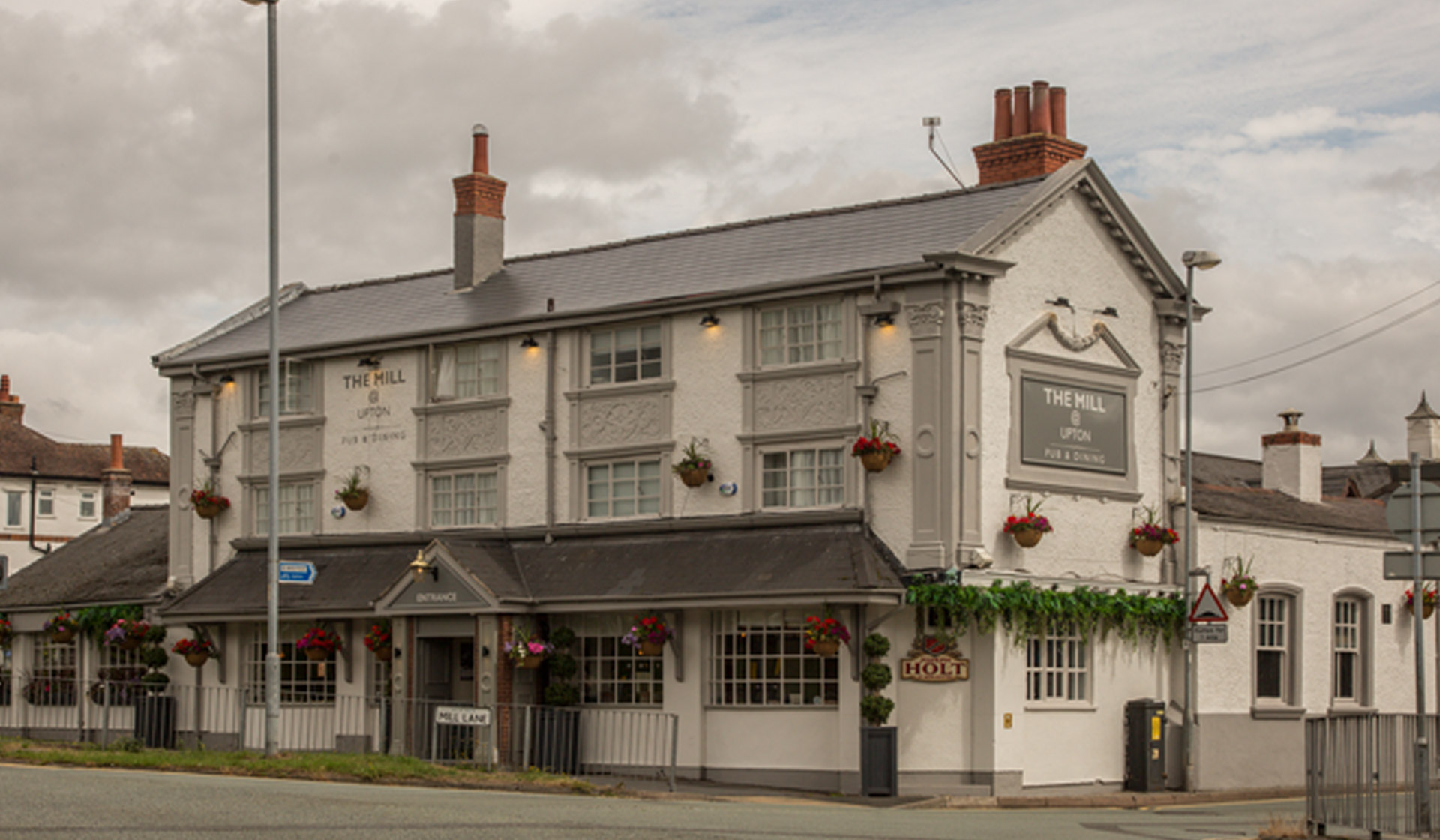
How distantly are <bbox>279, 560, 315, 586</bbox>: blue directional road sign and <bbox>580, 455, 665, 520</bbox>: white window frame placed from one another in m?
5.06

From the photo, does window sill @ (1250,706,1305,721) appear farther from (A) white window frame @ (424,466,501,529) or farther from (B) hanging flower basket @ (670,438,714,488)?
(A) white window frame @ (424,466,501,529)

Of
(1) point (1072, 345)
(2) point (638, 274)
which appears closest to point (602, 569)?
(2) point (638, 274)

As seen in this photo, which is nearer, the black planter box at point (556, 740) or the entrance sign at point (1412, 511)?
the entrance sign at point (1412, 511)

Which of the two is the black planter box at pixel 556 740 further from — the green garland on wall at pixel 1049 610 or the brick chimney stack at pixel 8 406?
the brick chimney stack at pixel 8 406

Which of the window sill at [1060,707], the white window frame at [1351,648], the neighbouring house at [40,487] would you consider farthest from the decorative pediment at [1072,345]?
the neighbouring house at [40,487]

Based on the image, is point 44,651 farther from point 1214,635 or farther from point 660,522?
point 1214,635

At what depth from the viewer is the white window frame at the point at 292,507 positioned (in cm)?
3247

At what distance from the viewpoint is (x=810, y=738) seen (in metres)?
25.7

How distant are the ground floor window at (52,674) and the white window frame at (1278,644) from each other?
2180cm

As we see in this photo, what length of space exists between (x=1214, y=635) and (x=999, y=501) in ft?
11.8

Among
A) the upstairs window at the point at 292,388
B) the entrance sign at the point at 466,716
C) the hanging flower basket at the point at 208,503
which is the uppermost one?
the upstairs window at the point at 292,388

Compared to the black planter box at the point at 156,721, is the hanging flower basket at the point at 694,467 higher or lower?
higher

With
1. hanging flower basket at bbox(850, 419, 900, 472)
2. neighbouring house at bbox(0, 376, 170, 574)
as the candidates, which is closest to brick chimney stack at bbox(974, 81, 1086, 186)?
hanging flower basket at bbox(850, 419, 900, 472)

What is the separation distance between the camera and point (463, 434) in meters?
30.5
